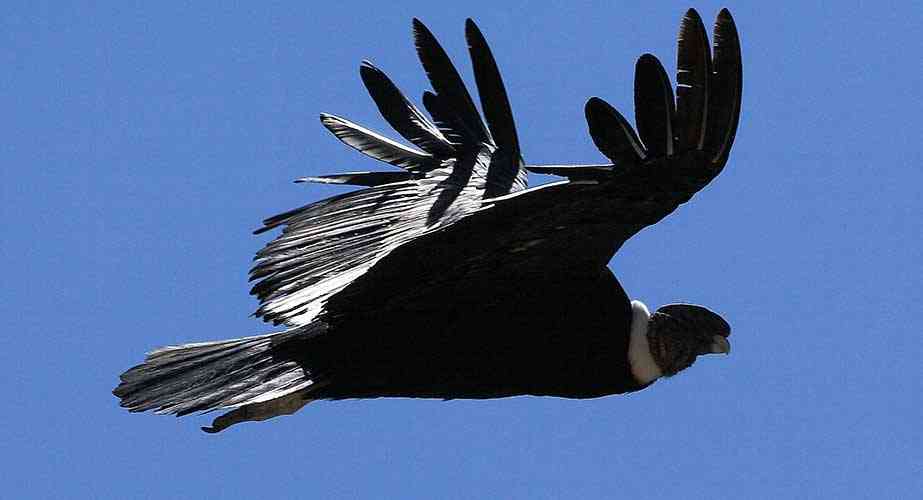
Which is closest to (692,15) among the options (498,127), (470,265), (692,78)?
(692,78)

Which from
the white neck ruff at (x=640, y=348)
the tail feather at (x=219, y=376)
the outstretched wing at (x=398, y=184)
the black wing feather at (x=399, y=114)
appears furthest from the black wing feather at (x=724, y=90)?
the black wing feather at (x=399, y=114)

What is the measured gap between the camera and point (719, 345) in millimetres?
8422

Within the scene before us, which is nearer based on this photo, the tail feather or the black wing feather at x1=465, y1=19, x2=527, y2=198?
the tail feather

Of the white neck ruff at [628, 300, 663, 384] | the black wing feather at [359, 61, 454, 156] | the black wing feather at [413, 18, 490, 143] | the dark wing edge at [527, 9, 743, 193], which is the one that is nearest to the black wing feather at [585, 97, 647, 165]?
the dark wing edge at [527, 9, 743, 193]

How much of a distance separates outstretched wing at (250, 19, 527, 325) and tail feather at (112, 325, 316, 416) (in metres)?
0.13

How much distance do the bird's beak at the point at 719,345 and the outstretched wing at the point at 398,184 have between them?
103cm

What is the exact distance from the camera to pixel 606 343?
8.02 meters

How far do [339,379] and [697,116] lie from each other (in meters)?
2.02

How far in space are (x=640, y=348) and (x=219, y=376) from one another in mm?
1656

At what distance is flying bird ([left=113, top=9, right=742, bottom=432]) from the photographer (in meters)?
6.71

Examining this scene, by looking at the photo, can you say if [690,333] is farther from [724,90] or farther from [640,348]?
[724,90]

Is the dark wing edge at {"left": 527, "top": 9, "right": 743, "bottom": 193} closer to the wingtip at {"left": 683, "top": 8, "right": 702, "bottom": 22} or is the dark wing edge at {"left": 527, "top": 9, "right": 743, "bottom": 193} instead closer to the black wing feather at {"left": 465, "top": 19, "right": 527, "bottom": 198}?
the wingtip at {"left": 683, "top": 8, "right": 702, "bottom": 22}

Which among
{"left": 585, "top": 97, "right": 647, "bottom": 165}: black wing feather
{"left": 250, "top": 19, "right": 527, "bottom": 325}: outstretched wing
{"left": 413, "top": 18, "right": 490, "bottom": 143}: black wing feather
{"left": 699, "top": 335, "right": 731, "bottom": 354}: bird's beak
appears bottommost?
{"left": 699, "top": 335, "right": 731, "bottom": 354}: bird's beak

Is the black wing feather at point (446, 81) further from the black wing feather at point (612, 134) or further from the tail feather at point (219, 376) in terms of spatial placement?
the black wing feather at point (612, 134)
